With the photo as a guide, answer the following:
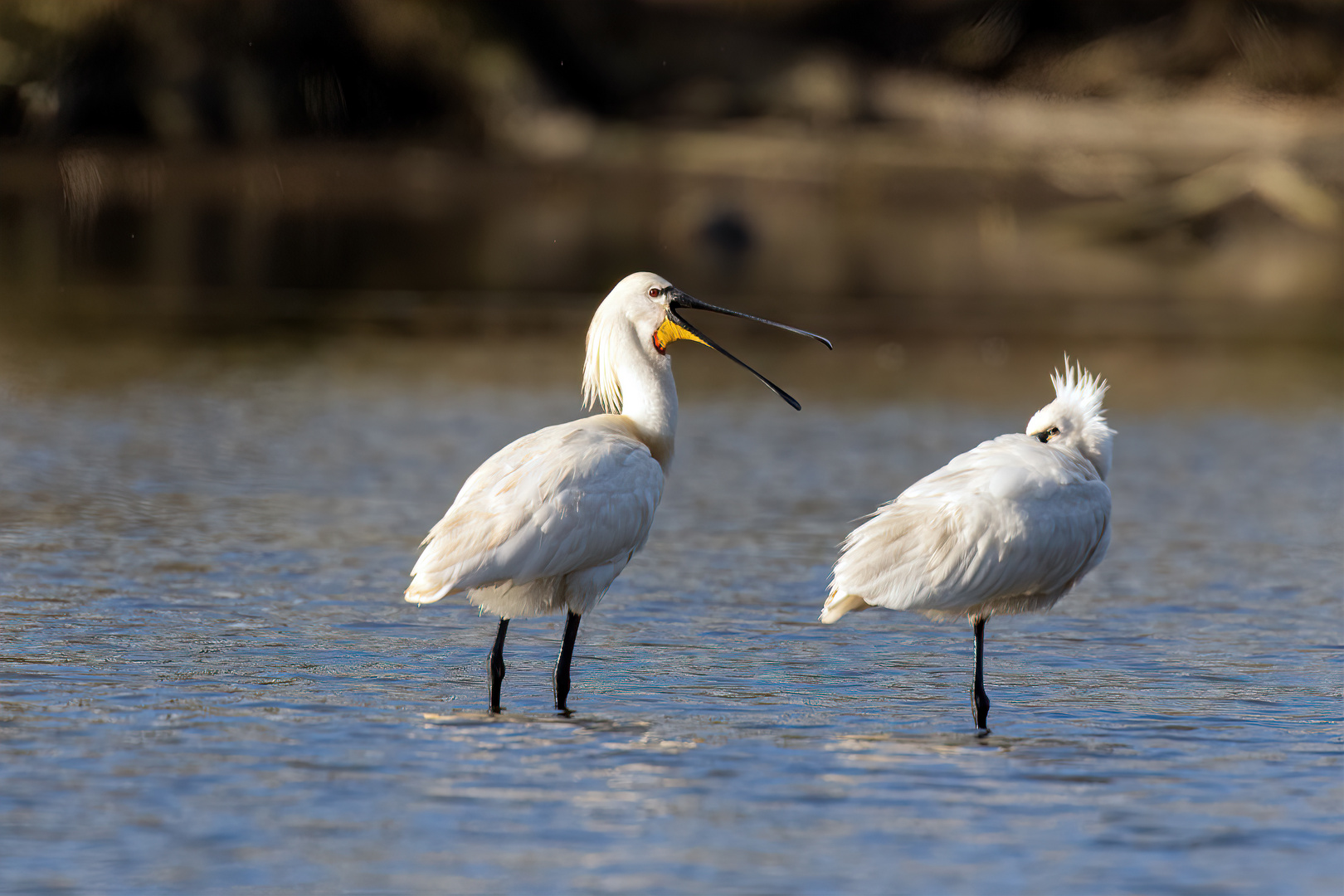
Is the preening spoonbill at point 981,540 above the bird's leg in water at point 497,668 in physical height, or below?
above

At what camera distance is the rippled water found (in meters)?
6.22

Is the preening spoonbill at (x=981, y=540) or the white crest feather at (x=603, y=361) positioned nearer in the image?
the preening spoonbill at (x=981, y=540)

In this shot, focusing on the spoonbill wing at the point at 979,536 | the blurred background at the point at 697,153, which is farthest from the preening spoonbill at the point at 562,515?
the blurred background at the point at 697,153

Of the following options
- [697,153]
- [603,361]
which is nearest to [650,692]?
[603,361]

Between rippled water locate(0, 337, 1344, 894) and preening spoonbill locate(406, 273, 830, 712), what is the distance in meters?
0.41

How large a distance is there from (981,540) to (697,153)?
29456 millimetres

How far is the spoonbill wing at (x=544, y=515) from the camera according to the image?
26.2 feet

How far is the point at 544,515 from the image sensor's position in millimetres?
8078

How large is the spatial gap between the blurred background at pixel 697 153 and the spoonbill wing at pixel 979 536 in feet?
54.5

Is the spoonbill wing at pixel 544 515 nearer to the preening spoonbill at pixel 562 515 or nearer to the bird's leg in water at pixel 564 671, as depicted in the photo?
the preening spoonbill at pixel 562 515

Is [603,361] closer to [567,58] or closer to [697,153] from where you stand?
[697,153]

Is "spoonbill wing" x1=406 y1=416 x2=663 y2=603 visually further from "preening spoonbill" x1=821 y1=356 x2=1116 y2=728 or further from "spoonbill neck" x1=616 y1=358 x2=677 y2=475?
"preening spoonbill" x1=821 y1=356 x2=1116 y2=728

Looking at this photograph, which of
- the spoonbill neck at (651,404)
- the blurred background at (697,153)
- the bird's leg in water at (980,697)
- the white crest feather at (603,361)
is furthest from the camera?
the blurred background at (697,153)

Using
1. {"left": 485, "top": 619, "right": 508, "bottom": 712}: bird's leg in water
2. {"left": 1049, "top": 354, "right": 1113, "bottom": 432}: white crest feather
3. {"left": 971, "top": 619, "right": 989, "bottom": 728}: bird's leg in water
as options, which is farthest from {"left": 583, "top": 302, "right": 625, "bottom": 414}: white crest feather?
{"left": 971, "top": 619, "right": 989, "bottom": 728}: bird's leg in water
